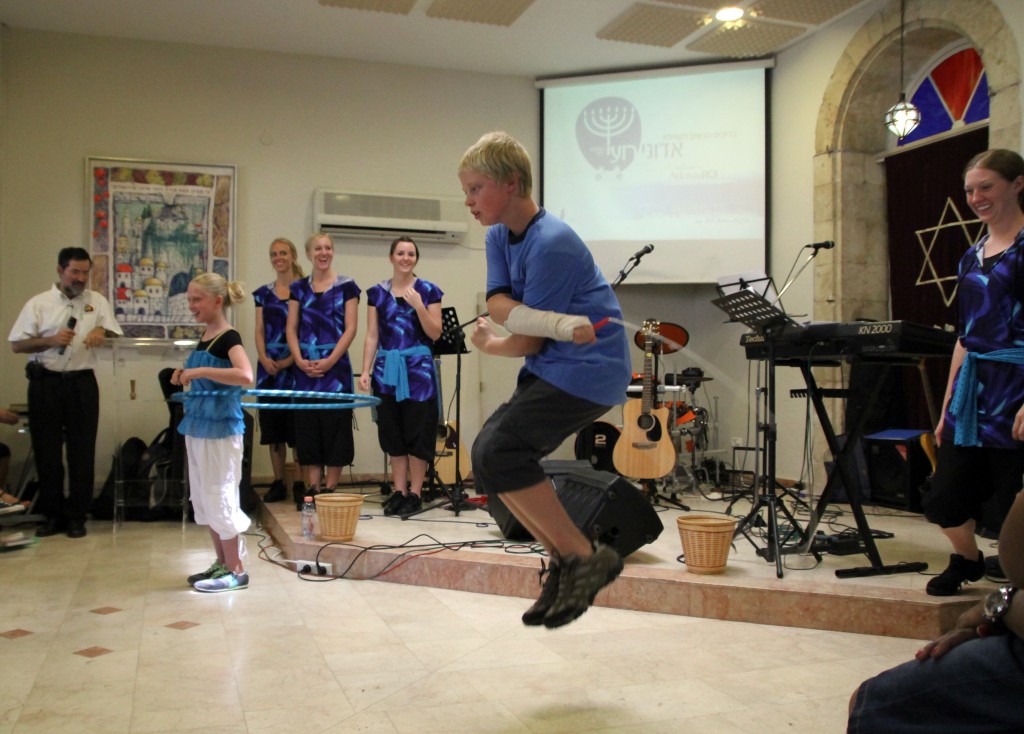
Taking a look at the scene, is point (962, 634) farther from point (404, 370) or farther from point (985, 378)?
point (404, 370)

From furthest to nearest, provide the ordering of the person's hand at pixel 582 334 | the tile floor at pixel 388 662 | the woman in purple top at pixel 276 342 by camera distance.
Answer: the woman in purple top at pixel 276 342 < the tile floor at pixel 388 662 < the person's hand at pixel 582 334

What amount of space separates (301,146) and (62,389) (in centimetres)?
306

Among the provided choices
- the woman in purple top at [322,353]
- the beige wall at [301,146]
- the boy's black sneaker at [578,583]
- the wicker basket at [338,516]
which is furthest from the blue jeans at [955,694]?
the beige wall at [301,146]

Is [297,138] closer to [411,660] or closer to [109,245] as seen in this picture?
[109,245]

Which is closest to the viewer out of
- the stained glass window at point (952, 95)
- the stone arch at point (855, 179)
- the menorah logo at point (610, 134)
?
the stained glass window at point (952, 95)

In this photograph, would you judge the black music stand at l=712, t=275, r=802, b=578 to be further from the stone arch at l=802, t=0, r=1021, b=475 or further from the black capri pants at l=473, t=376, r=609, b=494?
the stone arch at l=802, t=0, r=1021, b=475

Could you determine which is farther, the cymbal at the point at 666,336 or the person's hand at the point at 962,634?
the cymbal at the point at 666,336

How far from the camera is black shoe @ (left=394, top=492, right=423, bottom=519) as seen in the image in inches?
216

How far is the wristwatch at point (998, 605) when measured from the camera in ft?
5.32

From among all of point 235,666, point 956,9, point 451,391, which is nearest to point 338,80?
point 451,391

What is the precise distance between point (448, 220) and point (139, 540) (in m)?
3.79

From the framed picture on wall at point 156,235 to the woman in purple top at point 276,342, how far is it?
1281 millimetres

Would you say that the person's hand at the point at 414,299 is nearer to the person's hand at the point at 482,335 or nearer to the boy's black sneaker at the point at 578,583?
the person's hand at the point at 482,335

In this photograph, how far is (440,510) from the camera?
5793mm
